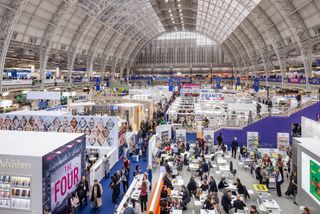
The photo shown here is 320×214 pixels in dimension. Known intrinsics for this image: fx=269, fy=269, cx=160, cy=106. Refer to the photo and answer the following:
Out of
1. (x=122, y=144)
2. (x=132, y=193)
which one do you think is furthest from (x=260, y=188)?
(x=122, y=144)

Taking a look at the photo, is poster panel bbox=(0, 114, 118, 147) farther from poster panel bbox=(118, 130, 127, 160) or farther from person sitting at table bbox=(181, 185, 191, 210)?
person sitting at table bbox=(181, 185, 191, 210)

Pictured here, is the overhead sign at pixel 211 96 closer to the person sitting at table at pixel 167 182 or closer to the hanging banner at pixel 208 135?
the hanging banner at pixel 208 135

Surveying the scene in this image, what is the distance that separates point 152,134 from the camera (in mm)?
18641

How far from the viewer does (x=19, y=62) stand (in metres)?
30.7

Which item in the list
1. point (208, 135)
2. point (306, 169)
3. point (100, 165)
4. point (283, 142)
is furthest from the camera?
point (208, 135)

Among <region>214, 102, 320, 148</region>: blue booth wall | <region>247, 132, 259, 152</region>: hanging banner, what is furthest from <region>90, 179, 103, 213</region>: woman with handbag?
<region>214, 102, 320, 148</region>: blue booth wall

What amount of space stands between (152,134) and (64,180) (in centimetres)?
1124

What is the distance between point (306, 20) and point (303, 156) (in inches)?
810

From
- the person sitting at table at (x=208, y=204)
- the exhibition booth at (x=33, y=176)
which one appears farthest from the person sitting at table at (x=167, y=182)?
the exhibition booth at (x=33, y=176)

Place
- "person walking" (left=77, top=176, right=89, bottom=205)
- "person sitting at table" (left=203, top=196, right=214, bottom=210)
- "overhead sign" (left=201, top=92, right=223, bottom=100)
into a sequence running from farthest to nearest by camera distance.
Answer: "overhead sign" (left=201, top=92, right=223, bottom=100), "person walking" (left=77, top=176, right=89, bottom=205), "person sitting at table" (left=203, top=196, right=214, bottom=210)

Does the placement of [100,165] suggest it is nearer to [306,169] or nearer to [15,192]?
[15,192]

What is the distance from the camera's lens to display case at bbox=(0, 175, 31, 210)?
658 cm

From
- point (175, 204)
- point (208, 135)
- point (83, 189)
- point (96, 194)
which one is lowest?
point (175, 204)

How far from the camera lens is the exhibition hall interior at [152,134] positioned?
7.46 meters
